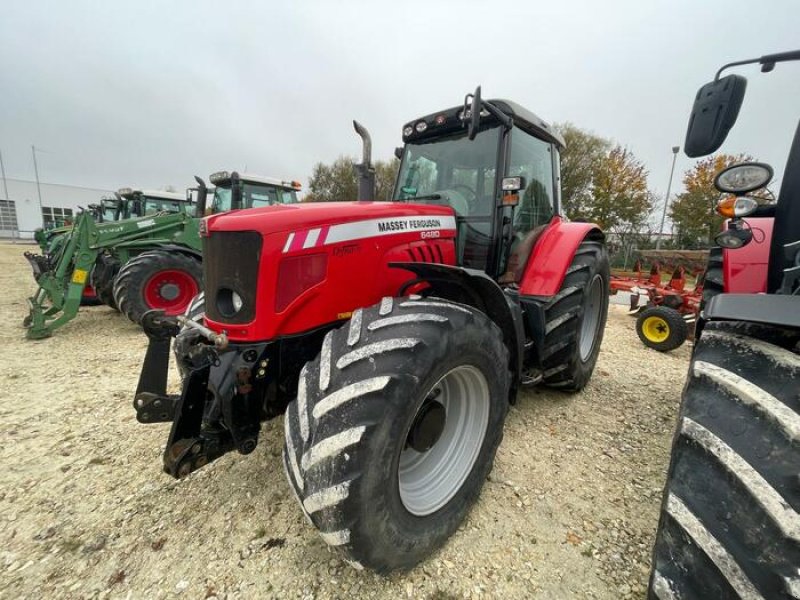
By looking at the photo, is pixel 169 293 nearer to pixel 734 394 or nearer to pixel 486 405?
pixel 486 405

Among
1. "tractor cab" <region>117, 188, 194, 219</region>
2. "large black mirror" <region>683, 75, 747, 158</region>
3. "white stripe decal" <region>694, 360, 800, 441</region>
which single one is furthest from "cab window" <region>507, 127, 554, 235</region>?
"tractor cab" <region>117, 188, 194, 219</region>

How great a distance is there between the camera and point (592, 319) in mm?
3656

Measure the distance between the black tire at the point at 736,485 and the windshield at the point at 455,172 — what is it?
5.83 feet

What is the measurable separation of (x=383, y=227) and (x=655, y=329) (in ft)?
14.8

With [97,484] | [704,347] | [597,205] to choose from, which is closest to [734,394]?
[704,347]

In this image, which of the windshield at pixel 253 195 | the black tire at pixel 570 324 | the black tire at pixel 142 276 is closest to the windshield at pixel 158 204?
the windshield at pixel 253 195

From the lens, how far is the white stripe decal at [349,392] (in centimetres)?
132

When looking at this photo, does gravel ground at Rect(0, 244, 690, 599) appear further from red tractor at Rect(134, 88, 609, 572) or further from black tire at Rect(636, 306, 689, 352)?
black tire at Rect(636, 306, 689, 352)

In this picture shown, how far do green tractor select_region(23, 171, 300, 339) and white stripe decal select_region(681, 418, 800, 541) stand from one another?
5.36 metres

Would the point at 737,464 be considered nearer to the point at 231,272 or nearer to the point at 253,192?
the point at 231,272

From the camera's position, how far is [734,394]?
42.9 inches

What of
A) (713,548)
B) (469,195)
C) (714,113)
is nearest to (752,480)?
(713,548)

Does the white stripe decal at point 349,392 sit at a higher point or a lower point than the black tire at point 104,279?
higher

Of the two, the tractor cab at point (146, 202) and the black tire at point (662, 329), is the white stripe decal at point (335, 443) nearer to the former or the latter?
the black tire at point (662, 329)
